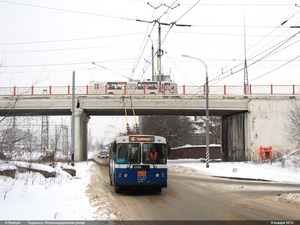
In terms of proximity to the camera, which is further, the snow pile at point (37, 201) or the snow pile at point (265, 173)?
the snow pile at point (265, 173)

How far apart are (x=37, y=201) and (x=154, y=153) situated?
18.0ft

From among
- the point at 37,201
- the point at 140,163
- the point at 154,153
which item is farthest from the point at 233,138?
the point at 37,201

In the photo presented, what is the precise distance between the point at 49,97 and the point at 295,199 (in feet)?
98.1

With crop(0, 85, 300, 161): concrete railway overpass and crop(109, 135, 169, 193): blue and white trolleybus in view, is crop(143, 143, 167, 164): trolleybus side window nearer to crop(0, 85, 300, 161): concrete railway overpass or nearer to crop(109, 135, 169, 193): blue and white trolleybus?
crop(109, 135, 169, 193): blue and white trolleybus

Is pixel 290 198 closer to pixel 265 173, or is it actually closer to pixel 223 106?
pixel 265 173

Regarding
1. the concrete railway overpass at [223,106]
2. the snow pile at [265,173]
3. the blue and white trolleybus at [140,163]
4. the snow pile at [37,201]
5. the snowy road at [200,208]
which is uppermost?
the concrete railway overpass at [223,106]

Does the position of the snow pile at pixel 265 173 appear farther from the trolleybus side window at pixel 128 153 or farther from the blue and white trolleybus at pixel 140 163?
the trolleybus side window at pixel 128 153

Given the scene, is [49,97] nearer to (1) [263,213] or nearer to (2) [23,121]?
(2) [23,121]

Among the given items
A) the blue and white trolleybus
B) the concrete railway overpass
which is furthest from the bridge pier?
the blue and white trolleybus

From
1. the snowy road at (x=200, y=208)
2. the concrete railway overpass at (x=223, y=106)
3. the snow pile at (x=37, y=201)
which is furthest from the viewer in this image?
the concrete railway overpass at (x=223, y=106)

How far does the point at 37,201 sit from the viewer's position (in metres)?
9.80

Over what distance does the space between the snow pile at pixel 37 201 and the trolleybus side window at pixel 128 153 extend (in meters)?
2.19

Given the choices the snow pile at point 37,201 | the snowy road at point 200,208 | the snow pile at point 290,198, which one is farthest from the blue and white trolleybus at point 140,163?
the snow pile at point 290,198

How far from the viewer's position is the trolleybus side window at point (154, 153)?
13.7 meters
